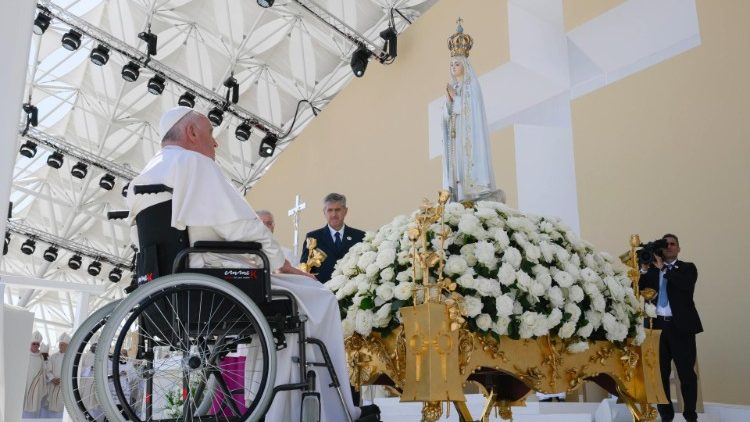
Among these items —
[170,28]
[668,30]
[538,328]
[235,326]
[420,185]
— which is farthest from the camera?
[170,28]

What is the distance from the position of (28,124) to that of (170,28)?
3.23 meters

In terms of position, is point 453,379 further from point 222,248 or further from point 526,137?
point 526,137

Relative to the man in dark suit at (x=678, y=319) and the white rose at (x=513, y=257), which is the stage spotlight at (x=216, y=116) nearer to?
the man in dark suit at (x=678, y=319)

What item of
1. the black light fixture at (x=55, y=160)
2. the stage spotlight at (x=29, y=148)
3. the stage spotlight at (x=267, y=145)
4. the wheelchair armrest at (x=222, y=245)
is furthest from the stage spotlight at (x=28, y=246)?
the wheelchair armrest at (x=222, y=245)

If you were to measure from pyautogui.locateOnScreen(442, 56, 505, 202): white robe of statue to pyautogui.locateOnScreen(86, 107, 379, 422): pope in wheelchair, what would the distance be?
1.31 meters

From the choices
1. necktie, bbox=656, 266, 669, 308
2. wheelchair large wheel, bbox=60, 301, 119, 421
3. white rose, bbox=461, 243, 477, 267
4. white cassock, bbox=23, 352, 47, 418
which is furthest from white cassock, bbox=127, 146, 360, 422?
white cassock, bbox=23, 352, 47, 418

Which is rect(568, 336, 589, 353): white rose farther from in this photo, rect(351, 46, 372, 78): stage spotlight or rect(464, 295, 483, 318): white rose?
rect(351, 46, 372, 78): stage spotlight

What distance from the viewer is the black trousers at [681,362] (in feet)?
15.6

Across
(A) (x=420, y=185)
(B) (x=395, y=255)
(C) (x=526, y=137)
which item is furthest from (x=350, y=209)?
(B) (x=395, y=255)

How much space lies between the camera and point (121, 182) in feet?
56.7

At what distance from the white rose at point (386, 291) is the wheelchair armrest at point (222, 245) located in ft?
1.72

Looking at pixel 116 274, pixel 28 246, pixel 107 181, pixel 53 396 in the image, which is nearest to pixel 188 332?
pixel 53 396

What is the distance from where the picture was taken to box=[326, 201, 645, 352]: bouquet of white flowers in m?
2.49

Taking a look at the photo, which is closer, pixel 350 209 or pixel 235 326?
pixel 235 326
